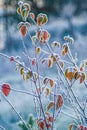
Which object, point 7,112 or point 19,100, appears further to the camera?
point 19,100

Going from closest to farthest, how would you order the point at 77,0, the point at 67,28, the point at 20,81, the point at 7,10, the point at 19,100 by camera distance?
the point at 19,100 → the point at 20,81 → the point at 67,28 → the point at 7,10 → the point at 77,0

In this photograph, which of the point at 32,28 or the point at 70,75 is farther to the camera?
the point at 32,28

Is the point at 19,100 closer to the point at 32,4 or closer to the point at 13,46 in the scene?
the point at 13,46

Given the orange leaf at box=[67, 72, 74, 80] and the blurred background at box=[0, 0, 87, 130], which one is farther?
the blurred background at box=[0, 0, 87, 130]

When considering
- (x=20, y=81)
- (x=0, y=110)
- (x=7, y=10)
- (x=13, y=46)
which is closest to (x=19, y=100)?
(x=0, y=110)

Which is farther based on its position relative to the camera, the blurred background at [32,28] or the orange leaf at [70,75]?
the blurred background at [32,28]

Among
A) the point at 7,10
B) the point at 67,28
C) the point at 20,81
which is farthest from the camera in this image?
the point at 7,10

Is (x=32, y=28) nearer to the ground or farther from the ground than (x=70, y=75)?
farther from the ground

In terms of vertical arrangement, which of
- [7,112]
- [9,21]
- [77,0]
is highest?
[77,0]
